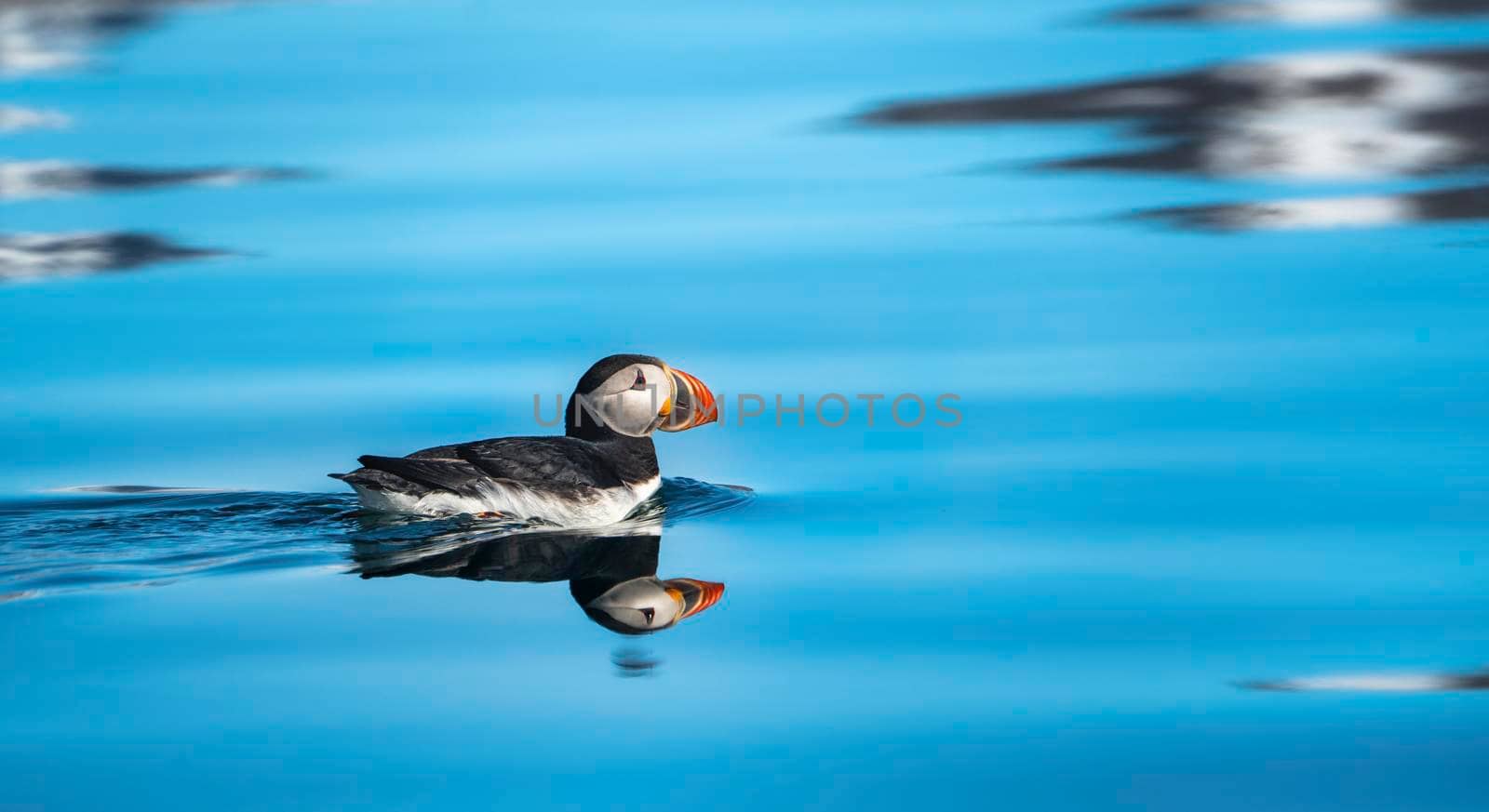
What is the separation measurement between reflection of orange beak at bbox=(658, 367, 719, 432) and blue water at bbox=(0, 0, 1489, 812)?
0.25 metres

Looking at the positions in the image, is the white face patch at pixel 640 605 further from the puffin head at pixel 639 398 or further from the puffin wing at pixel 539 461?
the puffin head at pixel 639 398

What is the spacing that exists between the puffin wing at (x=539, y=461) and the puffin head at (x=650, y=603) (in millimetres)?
700

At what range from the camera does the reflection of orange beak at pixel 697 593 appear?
5338 millimetres

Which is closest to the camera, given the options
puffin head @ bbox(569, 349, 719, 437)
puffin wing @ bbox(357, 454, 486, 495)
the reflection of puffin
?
the reflection of puffin

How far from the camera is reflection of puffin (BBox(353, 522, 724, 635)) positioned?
5.35 metres

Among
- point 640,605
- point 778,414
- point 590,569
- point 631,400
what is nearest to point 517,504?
point 590,569

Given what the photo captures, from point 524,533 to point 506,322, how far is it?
254cm

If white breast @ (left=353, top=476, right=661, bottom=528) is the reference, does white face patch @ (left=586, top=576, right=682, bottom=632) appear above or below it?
below

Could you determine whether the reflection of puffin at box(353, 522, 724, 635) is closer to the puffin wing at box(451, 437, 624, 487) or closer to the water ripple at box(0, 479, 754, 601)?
the water ripple at box(0, 479, 754, 601)

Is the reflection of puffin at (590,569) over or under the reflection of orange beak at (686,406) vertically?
under

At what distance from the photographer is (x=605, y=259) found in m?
9.55

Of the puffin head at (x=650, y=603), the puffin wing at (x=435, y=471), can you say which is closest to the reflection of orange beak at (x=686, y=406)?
the puffin wing at (x=435, y=471)

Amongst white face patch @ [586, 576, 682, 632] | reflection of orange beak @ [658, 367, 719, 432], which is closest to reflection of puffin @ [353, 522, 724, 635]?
white face patch @ [586, 576, 682, 632]

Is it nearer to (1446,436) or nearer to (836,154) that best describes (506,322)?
(836,154)
